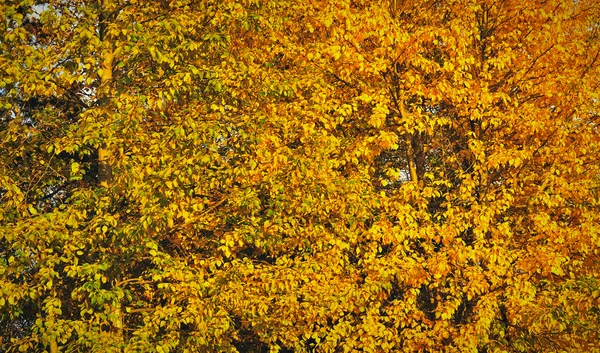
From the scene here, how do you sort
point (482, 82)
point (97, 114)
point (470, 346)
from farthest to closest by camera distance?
point (482, 82)
point (470, 346)
point (97, 114)

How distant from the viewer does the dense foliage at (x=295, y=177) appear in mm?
9945

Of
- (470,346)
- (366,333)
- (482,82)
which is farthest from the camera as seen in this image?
(482,82)

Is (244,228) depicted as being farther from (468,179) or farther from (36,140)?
(468,179)

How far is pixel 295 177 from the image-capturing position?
1123cm

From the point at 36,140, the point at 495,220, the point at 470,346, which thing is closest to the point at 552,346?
the point at 470,346

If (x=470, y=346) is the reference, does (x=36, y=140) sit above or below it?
above

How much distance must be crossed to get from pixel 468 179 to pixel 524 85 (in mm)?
2305

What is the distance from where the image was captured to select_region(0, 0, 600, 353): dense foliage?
9.95 meters

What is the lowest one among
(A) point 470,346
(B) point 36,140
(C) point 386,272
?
(A) point 470,346

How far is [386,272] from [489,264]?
1.87 metres

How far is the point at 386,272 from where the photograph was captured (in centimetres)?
1142

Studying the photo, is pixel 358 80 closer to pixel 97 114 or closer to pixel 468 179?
pixel 468 179

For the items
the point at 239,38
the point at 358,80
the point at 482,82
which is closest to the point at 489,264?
the point at 482,82

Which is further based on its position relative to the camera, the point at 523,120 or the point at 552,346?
the point at 523,120
